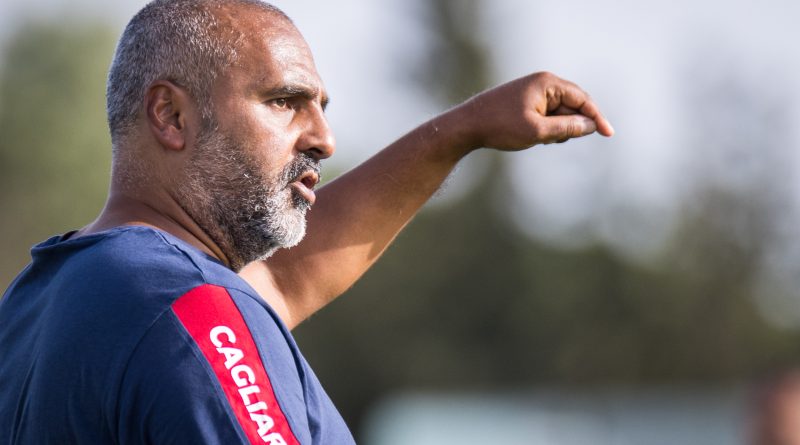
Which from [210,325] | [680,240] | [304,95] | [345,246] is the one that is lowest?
[210,325]

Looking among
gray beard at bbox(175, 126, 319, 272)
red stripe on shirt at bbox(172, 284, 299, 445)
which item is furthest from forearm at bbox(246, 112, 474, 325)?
red stripe on shirt at bbox(172, 284, 299, 445)

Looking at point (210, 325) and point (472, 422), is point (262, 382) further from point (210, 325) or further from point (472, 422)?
point (472, 422)

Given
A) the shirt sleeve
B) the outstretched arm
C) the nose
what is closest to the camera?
the shirt sleeve

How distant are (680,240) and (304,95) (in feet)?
127

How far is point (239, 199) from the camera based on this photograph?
334cm

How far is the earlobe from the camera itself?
325cm

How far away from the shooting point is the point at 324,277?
444cm

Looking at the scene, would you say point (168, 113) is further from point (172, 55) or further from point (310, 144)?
point (310, 144)

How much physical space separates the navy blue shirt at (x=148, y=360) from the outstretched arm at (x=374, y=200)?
4.46 feet

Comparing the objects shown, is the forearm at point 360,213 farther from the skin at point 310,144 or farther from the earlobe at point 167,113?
the earlobe at point 167,113

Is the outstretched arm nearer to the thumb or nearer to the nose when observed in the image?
the thumb

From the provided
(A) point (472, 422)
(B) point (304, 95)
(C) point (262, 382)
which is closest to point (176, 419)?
(C) point (262, 382)

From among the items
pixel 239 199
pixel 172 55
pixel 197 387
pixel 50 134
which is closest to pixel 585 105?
pixel 239 199

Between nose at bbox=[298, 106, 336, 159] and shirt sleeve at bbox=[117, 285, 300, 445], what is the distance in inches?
32.3
